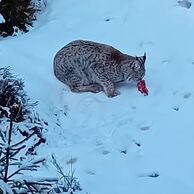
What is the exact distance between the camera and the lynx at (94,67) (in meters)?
6.75

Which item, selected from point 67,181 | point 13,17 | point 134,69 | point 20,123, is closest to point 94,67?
point 134,69

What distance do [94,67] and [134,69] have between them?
0.43 metres

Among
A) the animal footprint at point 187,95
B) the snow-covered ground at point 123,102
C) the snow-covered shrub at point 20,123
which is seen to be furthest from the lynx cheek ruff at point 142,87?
the snow-covered shrub at point 20,123

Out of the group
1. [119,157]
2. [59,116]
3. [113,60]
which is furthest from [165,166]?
[113,60]

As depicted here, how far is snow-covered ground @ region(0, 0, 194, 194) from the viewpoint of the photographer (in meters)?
5.30

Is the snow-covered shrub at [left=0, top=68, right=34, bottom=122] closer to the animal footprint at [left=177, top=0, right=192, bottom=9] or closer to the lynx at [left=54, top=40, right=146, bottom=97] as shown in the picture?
the lynx at [left=54, top=40, right=146, bottom=97]

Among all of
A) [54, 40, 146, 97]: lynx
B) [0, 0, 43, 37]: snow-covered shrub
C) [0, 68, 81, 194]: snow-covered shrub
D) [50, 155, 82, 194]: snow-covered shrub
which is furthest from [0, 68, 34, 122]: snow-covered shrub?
[0, 0, 43, 37]: snow-covered shrub

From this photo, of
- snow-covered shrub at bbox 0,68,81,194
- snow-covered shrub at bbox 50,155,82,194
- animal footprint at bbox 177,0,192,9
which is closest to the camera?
snow-covered shrub at bbox 50,155,82,194

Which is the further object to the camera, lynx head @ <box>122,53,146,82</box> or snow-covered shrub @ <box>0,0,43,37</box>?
snow-covered shrub @ <box>0,0,43,37</box>

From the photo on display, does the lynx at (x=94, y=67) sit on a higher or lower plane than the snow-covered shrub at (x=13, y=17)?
higher

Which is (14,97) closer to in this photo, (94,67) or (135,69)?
(94,67)

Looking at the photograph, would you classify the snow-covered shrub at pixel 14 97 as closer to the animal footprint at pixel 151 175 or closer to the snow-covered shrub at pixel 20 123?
the snow-covered shrub at pixel 20 123

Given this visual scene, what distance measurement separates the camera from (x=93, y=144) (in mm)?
5773

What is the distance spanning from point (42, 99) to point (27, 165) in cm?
302
